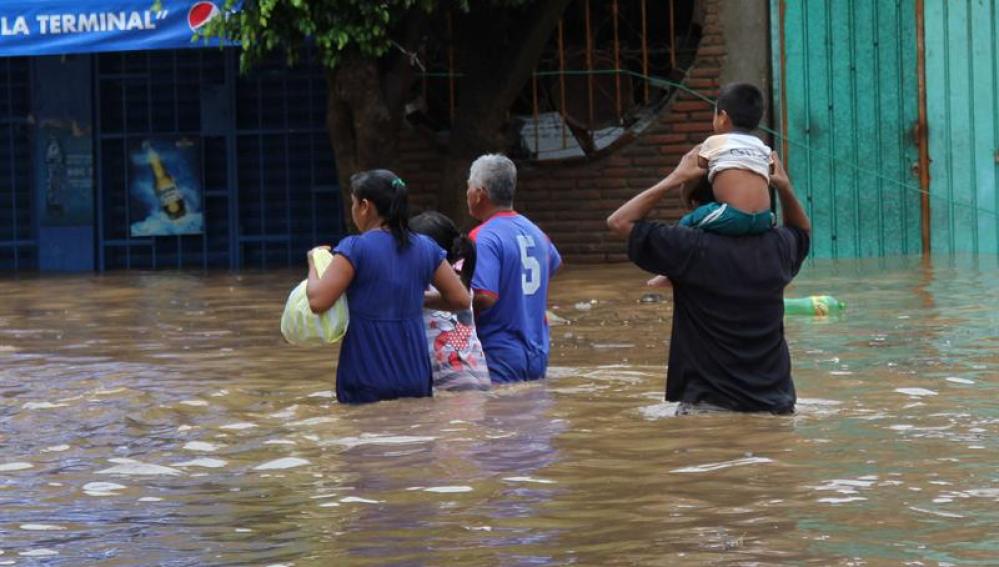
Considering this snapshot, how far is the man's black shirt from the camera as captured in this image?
23.9 feet

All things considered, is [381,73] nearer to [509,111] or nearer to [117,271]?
[509,111]

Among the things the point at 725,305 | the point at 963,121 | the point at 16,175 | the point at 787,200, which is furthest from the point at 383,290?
the point at 16,175

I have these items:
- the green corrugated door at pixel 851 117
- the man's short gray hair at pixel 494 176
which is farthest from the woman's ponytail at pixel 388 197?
the green corrugated door at pixel 851 117

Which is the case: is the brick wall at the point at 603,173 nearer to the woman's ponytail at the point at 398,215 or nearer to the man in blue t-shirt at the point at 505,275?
the man in blue t-shirt at the point at 505,275

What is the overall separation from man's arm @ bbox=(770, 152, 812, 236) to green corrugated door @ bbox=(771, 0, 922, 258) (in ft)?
35.9

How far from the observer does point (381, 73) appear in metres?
16.9

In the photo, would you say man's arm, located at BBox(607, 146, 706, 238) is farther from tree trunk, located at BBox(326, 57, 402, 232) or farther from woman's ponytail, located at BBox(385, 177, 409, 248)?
tree trunk, located at BBox(326, 57, 402, 232)

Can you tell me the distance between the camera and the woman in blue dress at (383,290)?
8.28 metres

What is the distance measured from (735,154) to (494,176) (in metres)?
1.84

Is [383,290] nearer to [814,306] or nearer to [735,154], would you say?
[735,154]

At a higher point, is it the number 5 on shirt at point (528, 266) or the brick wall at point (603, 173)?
the brick wall at point (603, 173)

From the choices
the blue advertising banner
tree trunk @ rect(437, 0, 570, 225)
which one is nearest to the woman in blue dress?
tree trunk @ rect(437, 0, 570, 225)

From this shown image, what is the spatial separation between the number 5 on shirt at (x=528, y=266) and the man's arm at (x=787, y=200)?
167cm

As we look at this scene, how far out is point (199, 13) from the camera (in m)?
17.2
